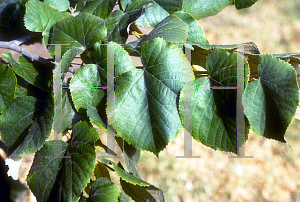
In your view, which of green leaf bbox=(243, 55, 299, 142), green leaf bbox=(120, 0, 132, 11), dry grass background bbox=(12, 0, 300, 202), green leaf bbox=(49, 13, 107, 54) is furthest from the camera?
dry grass background bbox=(12, 0, 300, 202)

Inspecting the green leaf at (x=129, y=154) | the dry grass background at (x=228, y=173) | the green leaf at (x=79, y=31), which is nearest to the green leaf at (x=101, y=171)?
the green leaf at (x=129, y=154)

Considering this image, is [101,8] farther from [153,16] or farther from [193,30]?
[193,30]

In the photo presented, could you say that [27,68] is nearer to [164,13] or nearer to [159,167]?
[164,13]

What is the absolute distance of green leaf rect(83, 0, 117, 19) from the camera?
2.32 ft

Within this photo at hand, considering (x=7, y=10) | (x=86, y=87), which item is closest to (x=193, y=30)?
(x=86, y=87)

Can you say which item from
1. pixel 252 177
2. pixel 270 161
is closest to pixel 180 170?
pixel 252 177

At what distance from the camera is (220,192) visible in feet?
6.81

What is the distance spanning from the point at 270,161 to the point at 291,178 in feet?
0.67

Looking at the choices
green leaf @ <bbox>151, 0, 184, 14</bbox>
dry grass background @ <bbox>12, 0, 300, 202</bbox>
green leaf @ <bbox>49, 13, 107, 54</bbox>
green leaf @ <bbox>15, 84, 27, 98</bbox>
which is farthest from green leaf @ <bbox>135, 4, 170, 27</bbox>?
dry grass background @ <bbox>12, 0, 300, 202</bbox>

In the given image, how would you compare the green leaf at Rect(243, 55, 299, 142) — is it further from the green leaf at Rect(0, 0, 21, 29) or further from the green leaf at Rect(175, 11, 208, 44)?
the green leaf at Rect(0, 0, 21, 29)

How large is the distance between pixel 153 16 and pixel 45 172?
1.58 ft

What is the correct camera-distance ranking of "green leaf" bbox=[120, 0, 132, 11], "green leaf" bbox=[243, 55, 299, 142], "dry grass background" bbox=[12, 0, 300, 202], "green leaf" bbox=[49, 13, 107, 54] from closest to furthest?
"green leaf" bbox=[243, 55, 299, 142], "green leaf" bbox=[49, 13, 107, 54], "green leaf" bbox=[120, 0, 132, 11], "dry grass background" bbox=[12, 0, 300, 202]

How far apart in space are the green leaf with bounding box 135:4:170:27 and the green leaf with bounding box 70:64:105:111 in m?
0.21

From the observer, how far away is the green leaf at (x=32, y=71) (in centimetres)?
64
